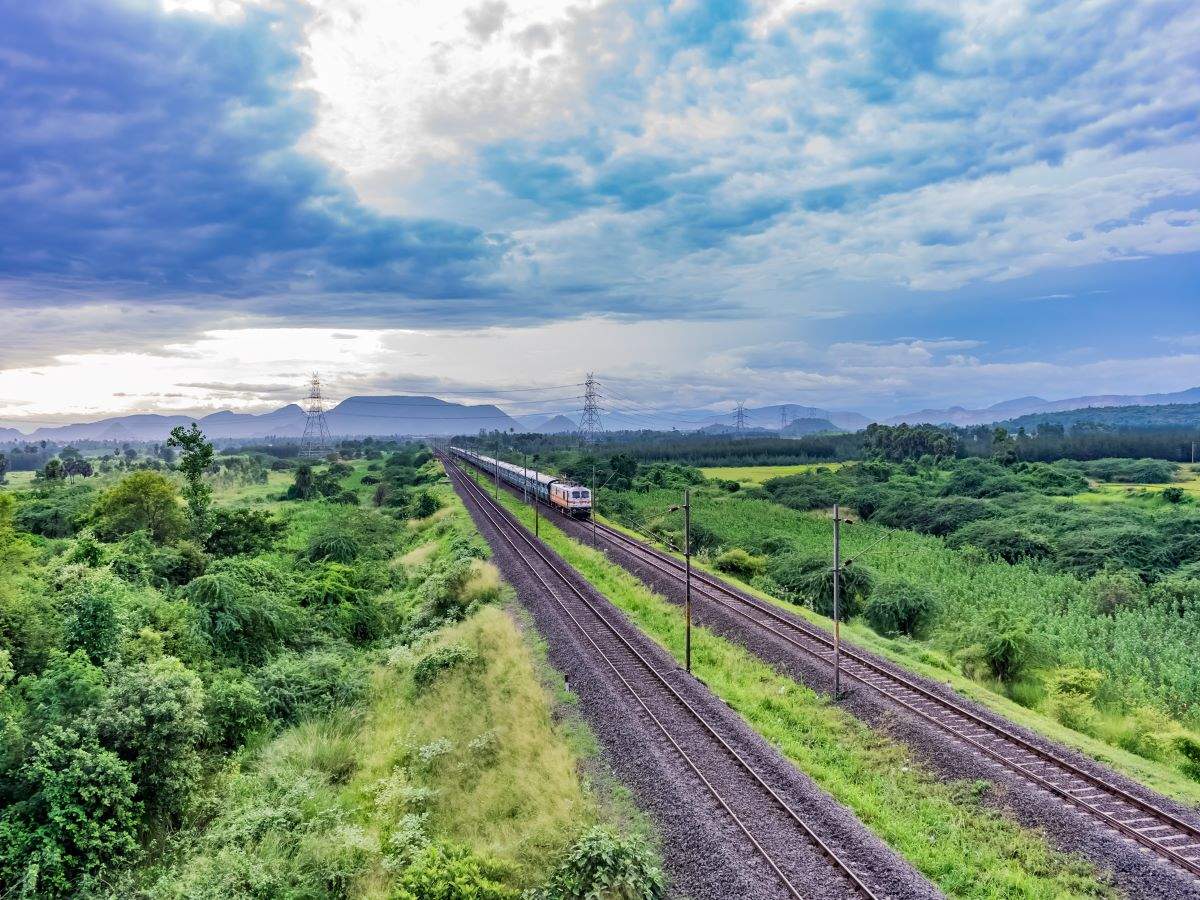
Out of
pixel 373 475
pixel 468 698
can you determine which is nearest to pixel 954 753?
pixel 468 698

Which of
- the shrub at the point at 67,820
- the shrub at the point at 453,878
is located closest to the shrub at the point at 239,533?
the shrub at the point at 67,820

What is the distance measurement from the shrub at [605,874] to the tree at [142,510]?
3721cm

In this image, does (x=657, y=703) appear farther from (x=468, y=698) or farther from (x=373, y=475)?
(x=373, y=475)

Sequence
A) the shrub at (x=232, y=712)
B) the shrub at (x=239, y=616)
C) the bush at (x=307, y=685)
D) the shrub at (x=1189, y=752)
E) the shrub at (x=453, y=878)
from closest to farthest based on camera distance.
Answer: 1. the shrub at (x=453, y=878)
2. the shrub at (x=1189, y=752)
3. the shrub at (x=232, y=712)
4. the bush at (x=307, y=685)
5. the shrub at (x=239, y=616)

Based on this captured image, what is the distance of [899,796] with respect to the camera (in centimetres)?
1764

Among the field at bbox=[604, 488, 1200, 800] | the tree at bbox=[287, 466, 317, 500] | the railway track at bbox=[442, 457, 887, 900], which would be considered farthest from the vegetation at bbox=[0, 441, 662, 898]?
the tree at bbox=[287, 466, 317, 500]

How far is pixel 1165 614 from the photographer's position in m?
36.0

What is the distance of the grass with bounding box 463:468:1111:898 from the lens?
1440 centimetres

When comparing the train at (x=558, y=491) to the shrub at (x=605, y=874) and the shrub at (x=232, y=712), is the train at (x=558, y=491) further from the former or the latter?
the shrub at (x=605, y=874)

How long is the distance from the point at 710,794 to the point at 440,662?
1338cm

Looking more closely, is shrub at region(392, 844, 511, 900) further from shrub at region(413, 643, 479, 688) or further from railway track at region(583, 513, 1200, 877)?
railway track at region(583, 513, 1200, 877)

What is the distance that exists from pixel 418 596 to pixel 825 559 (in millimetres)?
24534

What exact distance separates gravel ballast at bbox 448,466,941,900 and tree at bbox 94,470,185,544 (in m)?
27.8

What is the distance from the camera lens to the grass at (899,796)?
14398mm
